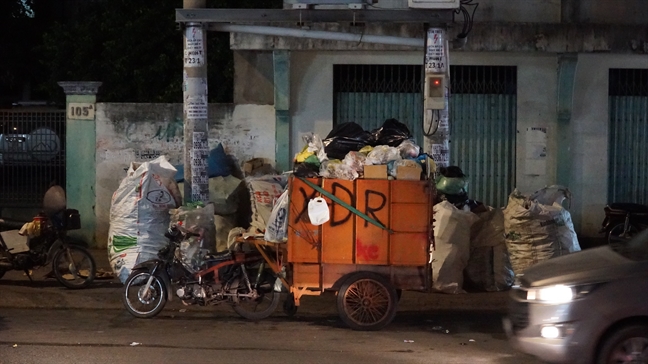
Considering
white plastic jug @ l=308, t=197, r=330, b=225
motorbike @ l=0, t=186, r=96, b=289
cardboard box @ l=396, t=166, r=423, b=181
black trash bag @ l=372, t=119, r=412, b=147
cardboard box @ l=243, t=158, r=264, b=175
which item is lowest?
motorbike @ l=0, t=186, r=96, b=289

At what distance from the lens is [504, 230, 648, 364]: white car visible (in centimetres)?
605

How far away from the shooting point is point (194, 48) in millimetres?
10383

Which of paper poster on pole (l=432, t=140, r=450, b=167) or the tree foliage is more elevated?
the tree foliage

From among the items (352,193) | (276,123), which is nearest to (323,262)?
(352,193)

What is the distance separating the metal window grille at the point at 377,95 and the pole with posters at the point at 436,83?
2597mm

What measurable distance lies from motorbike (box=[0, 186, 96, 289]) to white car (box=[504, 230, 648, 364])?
5833mm

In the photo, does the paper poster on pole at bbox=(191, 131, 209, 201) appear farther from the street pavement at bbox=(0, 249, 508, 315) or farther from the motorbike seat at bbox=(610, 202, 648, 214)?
the motorbike seat at bbox=(610, 202, 648, 214)

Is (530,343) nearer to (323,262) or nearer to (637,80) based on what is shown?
(323,262)

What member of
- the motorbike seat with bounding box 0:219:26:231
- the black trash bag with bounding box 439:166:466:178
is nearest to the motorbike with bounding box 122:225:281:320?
the motorbike seat with bounding box 0:219:26:231

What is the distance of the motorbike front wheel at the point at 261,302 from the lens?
28.5ft

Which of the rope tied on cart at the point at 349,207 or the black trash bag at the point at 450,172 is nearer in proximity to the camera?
the rope tied on cart at the point at 349,207

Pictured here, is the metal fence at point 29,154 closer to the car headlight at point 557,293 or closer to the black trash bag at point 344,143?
the black trash bag at point 344,143

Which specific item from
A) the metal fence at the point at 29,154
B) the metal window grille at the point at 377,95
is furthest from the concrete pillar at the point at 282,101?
the metal fence at the point at 29,154

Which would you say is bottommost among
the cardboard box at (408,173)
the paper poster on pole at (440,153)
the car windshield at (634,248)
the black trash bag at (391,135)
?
the car windshield at (634,248)
